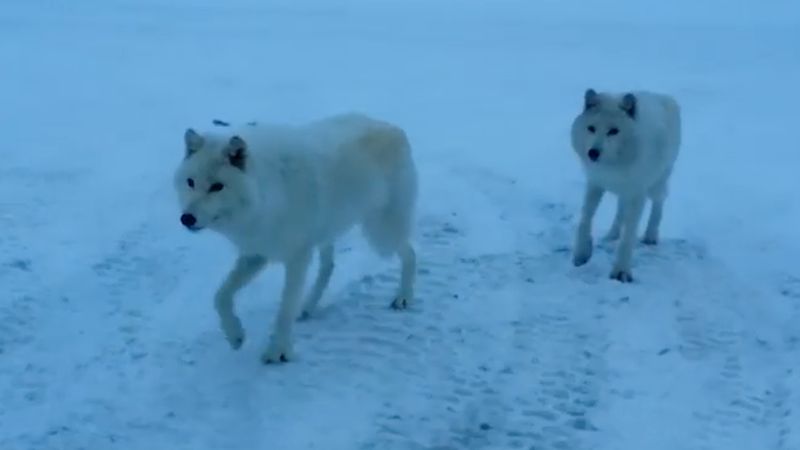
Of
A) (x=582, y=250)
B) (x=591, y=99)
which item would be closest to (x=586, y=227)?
(x=582, y=250)

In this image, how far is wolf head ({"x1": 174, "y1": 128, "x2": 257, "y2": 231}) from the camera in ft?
16.5

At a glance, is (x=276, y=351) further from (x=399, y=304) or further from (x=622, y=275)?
(x=622, y=275)

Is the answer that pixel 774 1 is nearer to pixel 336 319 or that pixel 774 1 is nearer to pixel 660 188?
pixel 660 188

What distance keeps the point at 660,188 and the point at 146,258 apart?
3380 millimetres

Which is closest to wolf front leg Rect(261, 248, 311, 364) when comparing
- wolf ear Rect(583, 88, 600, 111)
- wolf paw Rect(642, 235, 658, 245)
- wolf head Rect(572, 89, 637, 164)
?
wolf head Rect(572, 89, 637, 164)

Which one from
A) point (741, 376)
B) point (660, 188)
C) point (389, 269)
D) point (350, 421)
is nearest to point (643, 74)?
point (660, 188)

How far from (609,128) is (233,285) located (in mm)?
2456

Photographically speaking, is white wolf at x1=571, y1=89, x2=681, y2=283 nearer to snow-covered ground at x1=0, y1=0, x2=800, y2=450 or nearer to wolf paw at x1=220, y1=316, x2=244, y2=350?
snow-covered ground at x1=0, y1=0, x2=800, y2=450

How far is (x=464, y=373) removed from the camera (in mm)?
5684

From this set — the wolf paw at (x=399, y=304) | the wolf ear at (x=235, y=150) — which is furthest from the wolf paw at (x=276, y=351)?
the wolf ear at (x=235, y=150)

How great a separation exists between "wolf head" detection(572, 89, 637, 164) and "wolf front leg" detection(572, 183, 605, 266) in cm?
39

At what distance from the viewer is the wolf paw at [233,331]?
18.7ft

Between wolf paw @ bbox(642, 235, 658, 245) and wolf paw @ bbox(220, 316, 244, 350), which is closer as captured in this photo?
wolf paw @ bbox(220, 316, 244, 350)

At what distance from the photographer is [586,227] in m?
7.09
